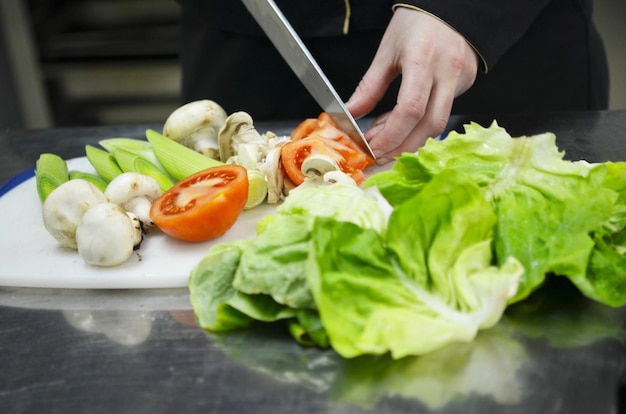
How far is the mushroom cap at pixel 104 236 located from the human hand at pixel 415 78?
0.52m

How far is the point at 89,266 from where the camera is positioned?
1148 mm

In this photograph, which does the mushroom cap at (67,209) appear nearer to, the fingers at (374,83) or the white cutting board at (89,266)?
the white cutting board at (89,266)

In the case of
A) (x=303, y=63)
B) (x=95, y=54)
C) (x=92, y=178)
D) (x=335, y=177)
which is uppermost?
(x=303, y=63)

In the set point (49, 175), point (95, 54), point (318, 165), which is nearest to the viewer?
point (318, 165)

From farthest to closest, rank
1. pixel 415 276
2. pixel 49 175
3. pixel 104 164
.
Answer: pixel 104 164 → pixel 49 175 → pixel 415 276

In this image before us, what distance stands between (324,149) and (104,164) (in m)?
0.47

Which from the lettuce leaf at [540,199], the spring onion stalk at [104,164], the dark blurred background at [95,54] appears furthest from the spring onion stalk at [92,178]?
the dark blurred background at [95,54]

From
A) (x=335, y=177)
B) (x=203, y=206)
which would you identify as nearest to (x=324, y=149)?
(x=335, y=177)

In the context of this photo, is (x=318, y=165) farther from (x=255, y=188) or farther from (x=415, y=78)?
(x=415, y=78)

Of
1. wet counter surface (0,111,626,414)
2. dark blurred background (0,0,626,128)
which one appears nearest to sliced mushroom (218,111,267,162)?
wet counter surface (0,111,626,414)

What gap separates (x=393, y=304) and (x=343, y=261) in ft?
0.27

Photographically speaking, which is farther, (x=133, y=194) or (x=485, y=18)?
(x=485, y=18)

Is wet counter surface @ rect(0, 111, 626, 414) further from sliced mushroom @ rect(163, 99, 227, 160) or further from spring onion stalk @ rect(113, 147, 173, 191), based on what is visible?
sliced mushroom @ rect(163, 99, 227, 160)

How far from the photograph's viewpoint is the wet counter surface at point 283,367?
0.83 m
